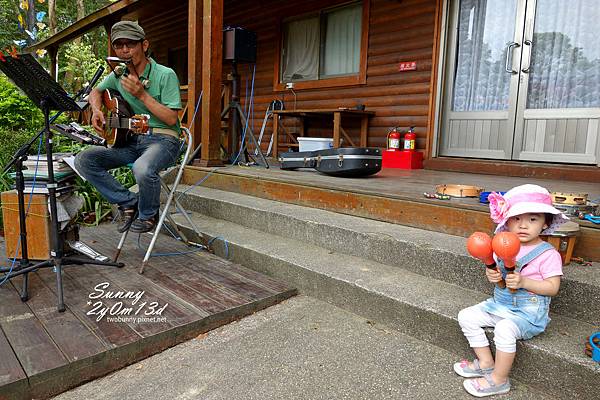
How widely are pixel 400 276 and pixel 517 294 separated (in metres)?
0.69

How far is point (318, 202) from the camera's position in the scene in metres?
3.03

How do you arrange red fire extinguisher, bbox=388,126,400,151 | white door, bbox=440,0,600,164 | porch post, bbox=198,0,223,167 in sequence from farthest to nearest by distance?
red fire extinguisher, bbox=388,126,400,151
porch post, bbox=198,0,223,167
white door, bbox=440,0,600,164

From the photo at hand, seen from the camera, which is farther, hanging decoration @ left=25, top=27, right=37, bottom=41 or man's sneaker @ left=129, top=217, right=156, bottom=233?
hanging decoration @ left=25, top=27, right=37, bottom=41

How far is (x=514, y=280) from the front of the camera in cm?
142

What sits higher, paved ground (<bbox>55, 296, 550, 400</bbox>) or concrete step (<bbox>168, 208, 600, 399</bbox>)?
concrete step (<bbox>168, 208, 600, 399</bbox>)

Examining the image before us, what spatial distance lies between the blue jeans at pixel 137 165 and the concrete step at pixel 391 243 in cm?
75

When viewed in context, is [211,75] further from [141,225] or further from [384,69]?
[384,69]

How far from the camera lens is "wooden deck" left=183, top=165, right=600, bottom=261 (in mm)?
2209

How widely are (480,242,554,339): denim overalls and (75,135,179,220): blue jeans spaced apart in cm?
195

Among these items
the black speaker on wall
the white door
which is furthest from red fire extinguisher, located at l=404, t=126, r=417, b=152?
the black speaker on wall

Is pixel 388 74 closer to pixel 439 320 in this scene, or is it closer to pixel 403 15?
pixel 403 15

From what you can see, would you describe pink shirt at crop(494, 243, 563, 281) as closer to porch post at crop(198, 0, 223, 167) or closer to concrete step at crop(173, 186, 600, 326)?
concrete step at crop(173, 186, 600, 326)

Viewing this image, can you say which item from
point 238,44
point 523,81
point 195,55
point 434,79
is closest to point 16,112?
point 195,55

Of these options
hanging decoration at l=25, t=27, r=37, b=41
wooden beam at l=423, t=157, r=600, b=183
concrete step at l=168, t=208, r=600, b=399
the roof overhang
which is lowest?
concrete step at l=168, t=208, r=600, b=399
